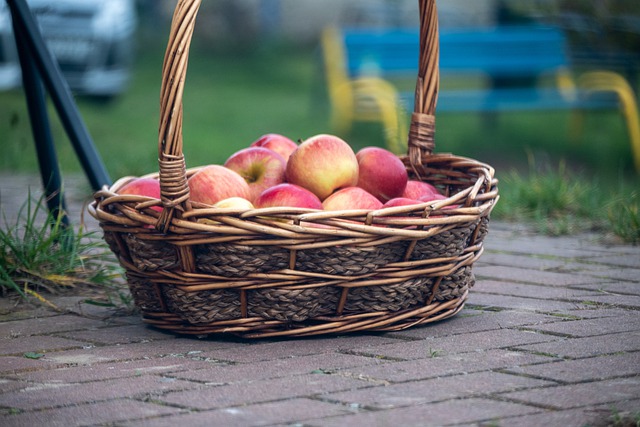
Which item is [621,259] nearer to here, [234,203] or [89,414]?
[234,203]

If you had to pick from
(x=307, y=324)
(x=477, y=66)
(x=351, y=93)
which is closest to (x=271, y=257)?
(x=307, y=324)

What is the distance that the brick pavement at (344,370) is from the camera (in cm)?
160

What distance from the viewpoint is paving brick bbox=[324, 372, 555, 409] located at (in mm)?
1664

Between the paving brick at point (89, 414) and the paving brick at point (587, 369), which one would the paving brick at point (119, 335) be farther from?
the paving brick at point (587, 369)

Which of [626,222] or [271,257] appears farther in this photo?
[626,222]

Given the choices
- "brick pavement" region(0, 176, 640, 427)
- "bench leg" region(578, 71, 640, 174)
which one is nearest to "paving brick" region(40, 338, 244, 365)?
"brick pavement" region(0, 176, 640, 427)

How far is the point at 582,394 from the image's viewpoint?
5.57ft

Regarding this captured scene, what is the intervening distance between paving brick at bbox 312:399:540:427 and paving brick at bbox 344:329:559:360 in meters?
0.32

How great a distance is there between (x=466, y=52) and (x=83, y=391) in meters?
5.89

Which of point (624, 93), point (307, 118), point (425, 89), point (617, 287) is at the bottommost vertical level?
point (307, 118)

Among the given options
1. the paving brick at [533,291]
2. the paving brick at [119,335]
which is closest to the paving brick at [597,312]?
the paving brick at [533,291]

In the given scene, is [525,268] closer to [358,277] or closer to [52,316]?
[358,277]

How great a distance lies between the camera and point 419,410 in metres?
1.61

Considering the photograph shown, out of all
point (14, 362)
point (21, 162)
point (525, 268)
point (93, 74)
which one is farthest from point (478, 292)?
point (93, 74)
